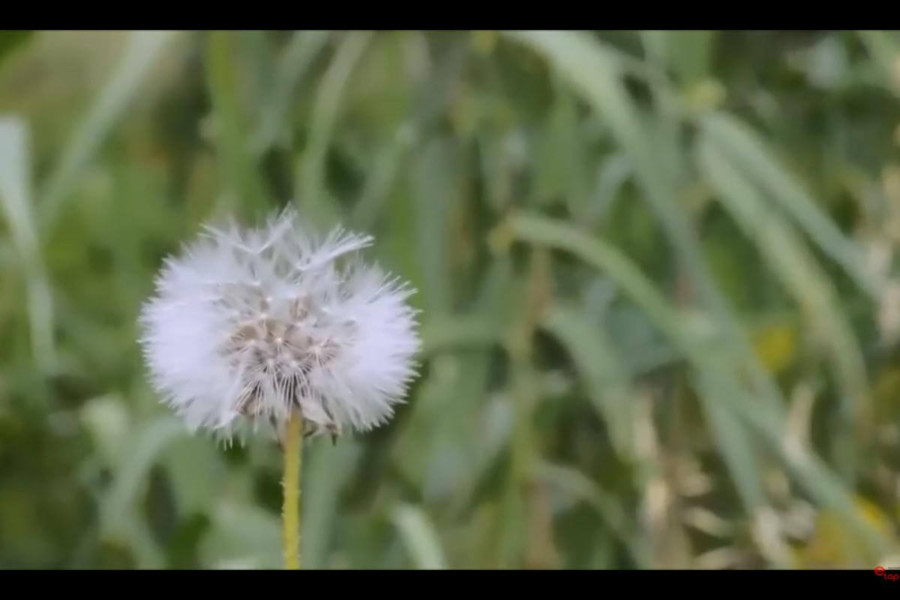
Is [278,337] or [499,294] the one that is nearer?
[278,337]

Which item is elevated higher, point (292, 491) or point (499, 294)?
point (499, 294)

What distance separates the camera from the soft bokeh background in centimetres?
39

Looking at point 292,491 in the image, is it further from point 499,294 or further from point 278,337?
point 499,294

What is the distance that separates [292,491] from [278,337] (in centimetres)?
4

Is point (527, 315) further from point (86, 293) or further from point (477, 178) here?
point (86, 293)

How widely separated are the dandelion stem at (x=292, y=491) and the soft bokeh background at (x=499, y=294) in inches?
8.9

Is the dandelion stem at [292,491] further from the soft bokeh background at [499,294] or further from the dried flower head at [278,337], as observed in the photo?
the soft bokeh background at [499,294]

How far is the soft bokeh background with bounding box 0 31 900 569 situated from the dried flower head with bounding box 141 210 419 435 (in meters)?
0.18

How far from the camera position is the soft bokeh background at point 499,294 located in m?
0.39

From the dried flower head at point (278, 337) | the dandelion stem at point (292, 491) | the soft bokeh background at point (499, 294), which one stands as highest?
the soft bokeh background at point (499, 294)

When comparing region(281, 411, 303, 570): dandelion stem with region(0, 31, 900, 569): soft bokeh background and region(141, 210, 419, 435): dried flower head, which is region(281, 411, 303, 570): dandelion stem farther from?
region(0, 31, 900, 569): soft bokeh background

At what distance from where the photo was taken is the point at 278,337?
0.15 m

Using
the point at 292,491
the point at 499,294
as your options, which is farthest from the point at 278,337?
the point at 499,294

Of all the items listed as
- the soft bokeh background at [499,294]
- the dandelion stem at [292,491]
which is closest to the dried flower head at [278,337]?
the dandelion stem at [292,491]
